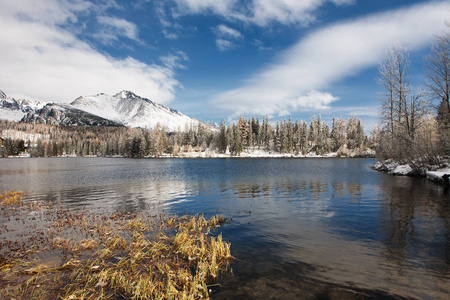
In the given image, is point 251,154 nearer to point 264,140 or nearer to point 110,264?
point 264,140

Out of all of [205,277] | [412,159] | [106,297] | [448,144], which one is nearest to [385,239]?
[205,277]

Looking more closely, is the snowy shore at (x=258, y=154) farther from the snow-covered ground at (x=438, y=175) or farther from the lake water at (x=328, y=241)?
the lake water at (x=328, y=241)

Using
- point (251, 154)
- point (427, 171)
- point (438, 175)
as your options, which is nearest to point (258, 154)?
point (251, 154)

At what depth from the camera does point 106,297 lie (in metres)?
6.49

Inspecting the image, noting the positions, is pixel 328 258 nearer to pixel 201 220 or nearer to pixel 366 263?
pixel 366 263

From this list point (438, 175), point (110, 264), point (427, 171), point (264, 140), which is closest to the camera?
point (110, 264)

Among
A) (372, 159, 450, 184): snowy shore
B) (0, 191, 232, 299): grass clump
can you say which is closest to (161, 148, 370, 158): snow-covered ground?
(372, 159, 450, 184): snowy shore

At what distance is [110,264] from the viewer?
27.8 ft

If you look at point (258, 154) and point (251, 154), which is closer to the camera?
point (251, 154)

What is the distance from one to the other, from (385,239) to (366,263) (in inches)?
133

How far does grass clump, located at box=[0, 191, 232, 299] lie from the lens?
6.70 metres

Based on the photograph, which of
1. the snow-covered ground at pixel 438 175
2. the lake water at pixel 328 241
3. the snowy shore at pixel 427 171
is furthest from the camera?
the snowy shore at pixel 427 171

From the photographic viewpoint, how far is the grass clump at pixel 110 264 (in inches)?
264

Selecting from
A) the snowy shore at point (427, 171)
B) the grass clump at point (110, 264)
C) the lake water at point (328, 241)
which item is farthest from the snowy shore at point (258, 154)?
the grass clump at point (110, 264)
